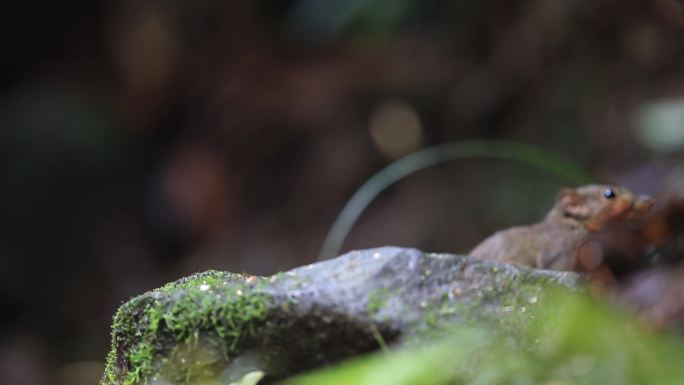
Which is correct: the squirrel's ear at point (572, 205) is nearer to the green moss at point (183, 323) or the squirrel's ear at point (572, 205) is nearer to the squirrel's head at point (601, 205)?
the squirrel's head at point (601, 205)

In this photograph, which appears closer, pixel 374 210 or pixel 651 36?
pixel 651 36

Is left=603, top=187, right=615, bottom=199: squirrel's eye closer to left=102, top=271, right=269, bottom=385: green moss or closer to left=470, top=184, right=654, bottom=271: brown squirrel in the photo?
left=470, top=184, right=654, bottom=271: brown squirrel

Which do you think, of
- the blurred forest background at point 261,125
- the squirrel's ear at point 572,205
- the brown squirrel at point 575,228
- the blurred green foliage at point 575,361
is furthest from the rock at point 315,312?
the blurred forest background at point 261,125

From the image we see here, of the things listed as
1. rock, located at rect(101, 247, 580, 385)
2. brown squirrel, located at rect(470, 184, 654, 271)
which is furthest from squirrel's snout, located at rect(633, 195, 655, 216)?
rock, located at rect(101, 247, 580, 385)

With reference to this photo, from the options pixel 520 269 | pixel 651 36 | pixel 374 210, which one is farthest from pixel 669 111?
pixel 520 269

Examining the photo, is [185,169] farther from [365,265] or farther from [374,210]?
[365,265]

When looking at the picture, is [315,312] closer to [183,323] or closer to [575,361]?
[183,323]

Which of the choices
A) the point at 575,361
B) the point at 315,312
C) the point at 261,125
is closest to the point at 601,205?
the point at 315,312

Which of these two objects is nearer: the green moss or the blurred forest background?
the green moss
